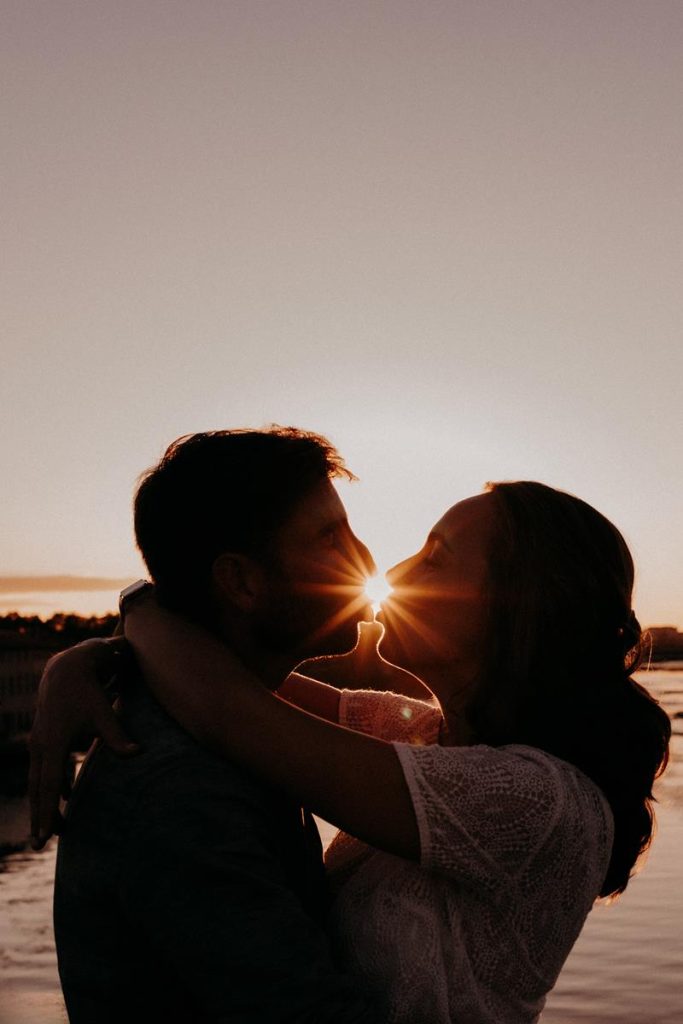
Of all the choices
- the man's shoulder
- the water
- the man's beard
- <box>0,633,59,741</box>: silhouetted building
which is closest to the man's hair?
the man's beard

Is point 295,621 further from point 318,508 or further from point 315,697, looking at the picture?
point 315,697

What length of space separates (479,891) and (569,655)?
0.65m

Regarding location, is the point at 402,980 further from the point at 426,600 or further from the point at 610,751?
the point at 426,600

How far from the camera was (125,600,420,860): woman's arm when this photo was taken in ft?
7.96

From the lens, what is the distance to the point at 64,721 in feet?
8.66

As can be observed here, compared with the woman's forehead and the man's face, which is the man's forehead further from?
the woman's forehead

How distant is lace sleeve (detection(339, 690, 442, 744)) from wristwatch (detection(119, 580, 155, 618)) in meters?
0.90

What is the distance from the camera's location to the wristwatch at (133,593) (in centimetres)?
312

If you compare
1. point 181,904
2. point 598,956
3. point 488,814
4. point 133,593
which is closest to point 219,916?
point 181,904

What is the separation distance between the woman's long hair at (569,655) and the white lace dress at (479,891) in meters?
0.17

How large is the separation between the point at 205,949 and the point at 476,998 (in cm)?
70

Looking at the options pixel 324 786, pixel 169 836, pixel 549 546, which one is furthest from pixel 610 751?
pixel 169 836

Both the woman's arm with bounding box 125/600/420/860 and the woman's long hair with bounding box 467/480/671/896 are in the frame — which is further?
the woman's long hair with bounding box 467/480/671/896

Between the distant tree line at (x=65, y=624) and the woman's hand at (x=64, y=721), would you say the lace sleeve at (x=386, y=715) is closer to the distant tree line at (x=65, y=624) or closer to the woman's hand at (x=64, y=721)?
the woman's hand at (x=64, y=721)
